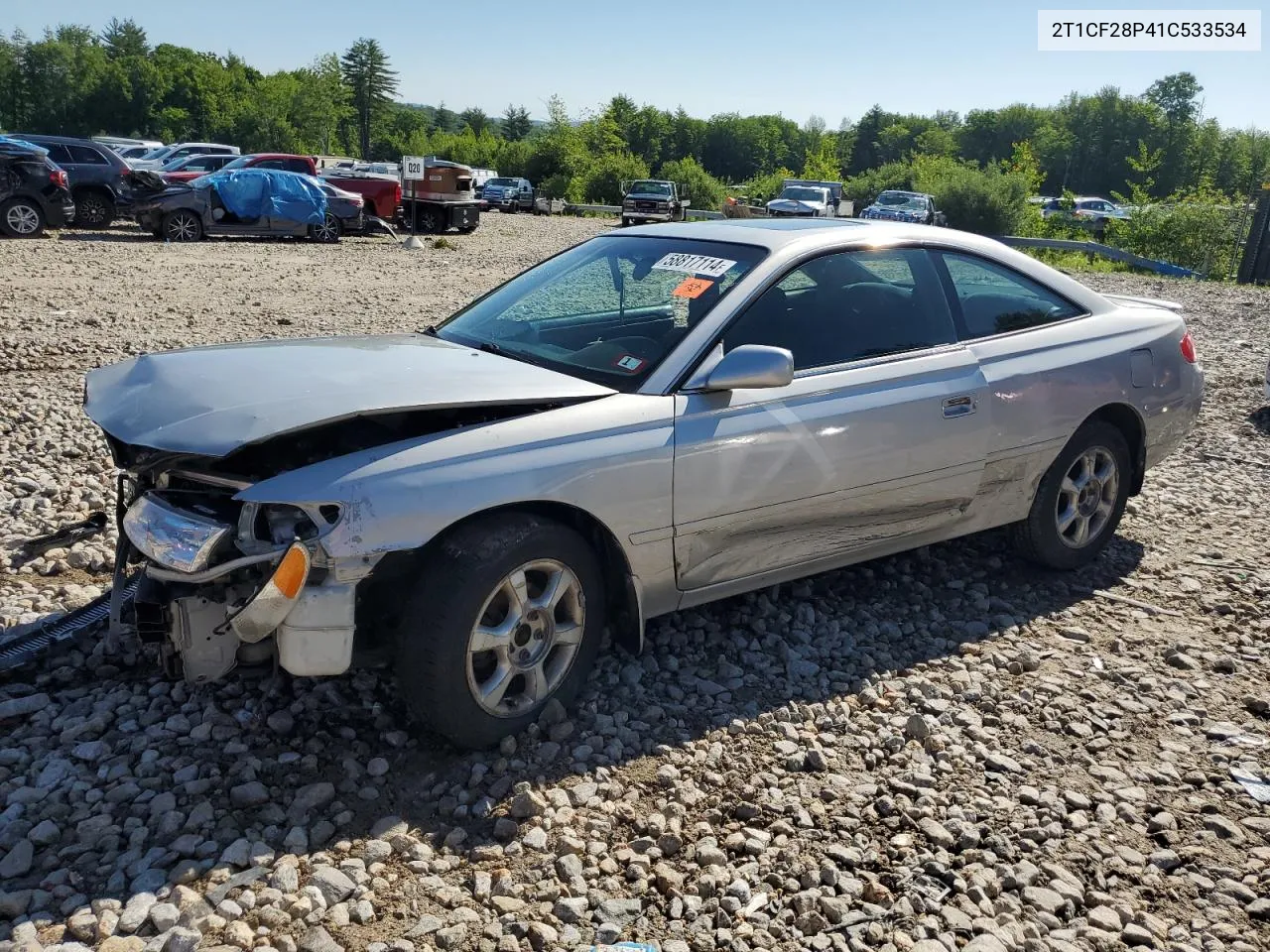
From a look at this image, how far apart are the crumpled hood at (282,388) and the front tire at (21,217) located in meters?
16.5

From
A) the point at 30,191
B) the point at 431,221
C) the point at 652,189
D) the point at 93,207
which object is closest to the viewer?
the point at 30,191

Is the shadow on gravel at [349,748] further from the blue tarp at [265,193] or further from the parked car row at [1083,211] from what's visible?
the parked car row at [1083,211]

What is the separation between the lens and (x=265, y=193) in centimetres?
2039

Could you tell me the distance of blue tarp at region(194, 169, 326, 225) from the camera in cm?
2014

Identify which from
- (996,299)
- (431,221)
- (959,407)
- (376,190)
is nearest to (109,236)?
(376,190)

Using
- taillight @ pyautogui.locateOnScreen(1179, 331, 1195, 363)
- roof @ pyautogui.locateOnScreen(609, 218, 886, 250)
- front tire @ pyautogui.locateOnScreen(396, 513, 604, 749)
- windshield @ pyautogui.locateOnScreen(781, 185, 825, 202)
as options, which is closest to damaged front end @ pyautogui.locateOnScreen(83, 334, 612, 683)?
front tire @ pyautogui.locateOnScreen(396, 513, 604, 749)

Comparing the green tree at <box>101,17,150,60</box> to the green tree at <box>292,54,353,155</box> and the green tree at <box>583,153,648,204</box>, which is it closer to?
the green tree at <box>292,54,353,155</box>

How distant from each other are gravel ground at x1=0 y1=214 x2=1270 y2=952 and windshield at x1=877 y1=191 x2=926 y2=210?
28.1 metres

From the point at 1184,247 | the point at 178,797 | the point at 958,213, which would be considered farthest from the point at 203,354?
the point at 958,213

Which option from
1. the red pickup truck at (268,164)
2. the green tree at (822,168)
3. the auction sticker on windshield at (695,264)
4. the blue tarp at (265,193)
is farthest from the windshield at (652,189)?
the auction sticker on windshield at (695,264)

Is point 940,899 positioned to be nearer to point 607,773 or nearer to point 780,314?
point 607,773

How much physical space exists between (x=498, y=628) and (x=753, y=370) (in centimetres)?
120

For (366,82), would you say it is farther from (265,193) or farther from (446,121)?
(265,193)

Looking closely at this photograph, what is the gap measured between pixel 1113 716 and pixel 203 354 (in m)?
3.61
